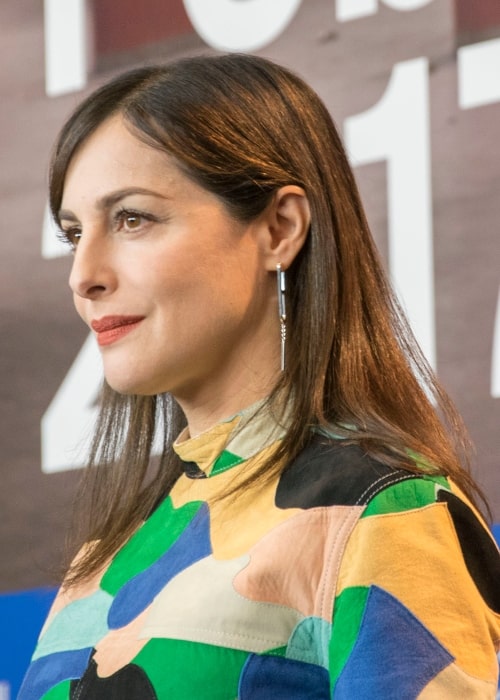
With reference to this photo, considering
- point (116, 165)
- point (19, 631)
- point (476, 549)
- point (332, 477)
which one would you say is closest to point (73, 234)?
point (116, 165)

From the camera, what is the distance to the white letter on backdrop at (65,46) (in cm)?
214

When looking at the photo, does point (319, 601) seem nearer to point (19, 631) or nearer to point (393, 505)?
point (393, 505)

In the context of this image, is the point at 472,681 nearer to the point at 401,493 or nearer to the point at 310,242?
the point at 401,493

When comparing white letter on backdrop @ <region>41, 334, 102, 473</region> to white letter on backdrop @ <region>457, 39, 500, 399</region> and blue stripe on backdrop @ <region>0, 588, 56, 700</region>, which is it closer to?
blue stripe on backdrop @ <region>0, 588, 56, 700</region>

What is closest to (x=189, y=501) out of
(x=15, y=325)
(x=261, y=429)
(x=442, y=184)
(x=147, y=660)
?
(x=261, y=429)

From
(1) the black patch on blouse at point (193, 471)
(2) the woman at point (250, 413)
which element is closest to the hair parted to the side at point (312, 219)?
(2) the woman at point (250, 413)

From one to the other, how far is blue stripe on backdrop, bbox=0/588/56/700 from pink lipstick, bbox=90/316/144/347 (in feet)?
3.05

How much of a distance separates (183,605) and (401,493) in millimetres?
186

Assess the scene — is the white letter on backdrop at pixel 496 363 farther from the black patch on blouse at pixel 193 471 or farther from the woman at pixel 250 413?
the black patch on blouse at pixel 193 471

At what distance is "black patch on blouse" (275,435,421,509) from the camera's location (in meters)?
1.00

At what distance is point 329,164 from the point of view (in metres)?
1.18

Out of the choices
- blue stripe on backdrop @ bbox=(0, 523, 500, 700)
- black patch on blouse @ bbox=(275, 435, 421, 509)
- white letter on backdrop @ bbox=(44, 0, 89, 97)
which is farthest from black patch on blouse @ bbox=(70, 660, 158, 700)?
white letter on backdrop @ bbox=(44, 0, 89, 97)

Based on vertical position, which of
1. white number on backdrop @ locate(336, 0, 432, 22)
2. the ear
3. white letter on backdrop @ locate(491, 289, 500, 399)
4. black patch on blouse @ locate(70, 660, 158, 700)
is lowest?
black patch on blouse @ locate(70, 660, 158, 700)

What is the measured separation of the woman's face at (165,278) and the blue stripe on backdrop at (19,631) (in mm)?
924
